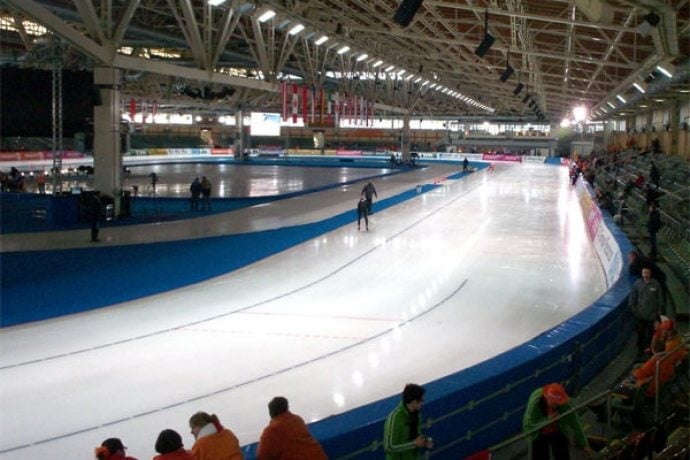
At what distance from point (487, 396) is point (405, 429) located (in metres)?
1.77

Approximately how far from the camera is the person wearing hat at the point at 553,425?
457 centimetres

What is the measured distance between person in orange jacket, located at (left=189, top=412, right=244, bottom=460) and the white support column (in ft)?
51.1

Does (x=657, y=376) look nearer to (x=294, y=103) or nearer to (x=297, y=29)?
(x=297, y=29)

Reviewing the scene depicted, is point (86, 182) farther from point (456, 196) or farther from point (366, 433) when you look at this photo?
point (366, 433)

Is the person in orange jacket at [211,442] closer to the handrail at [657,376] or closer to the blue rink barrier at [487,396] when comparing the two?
the blue rink barrier at [487,396]

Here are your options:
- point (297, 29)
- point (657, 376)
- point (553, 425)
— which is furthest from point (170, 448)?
point (297, 29)

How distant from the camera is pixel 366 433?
15.6 ft

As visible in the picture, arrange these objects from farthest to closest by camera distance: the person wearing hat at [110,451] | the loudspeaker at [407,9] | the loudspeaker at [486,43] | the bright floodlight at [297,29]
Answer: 1. the bright floodlight at [297,29]
2. the loudspeaker at [486,43]
3. the loudspeaker at [407,9]
4. the person wearing hat at [110,451]

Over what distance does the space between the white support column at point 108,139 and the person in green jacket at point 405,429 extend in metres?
15.8

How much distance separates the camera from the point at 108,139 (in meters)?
18.4

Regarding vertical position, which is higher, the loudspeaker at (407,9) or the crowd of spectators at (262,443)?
the loudspeaker at (407,9)

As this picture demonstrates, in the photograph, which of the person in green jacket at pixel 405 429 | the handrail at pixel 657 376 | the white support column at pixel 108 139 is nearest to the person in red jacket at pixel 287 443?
the person in green jacket at pixel 405 429

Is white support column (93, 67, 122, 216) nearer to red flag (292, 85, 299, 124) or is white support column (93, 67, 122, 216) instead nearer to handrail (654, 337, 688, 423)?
red flag (292, 85, 299, 124)

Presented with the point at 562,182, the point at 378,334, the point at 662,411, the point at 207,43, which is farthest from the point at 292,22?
the point at 562,182
